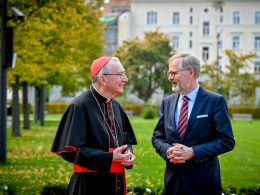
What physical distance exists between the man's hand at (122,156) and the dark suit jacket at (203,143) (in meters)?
0.43

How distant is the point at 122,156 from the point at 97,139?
0.94ft

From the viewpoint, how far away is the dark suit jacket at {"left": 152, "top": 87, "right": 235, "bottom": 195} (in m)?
5.23

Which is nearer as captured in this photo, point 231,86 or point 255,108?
point 255,108

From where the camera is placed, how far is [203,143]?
5.28m

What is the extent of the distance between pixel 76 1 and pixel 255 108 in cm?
4257

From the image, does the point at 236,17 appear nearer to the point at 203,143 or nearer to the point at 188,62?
the point at 188,62

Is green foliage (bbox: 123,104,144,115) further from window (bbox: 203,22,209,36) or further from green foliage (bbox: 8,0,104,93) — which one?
green foliage (bbox: 8,0,104,93)

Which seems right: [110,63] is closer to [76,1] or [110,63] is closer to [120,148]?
[120,148]

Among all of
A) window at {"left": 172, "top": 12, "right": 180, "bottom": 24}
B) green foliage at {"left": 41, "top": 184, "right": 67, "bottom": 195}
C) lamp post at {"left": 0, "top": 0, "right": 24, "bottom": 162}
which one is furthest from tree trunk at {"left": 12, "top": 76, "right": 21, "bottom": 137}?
window at {"left": 172, "top": 12, "right": 180, "bottom": 24}

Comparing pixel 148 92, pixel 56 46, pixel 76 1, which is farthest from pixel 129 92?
pixel 76 1

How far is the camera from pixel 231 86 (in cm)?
5916

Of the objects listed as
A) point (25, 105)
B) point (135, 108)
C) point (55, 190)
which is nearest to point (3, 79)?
point (55, 190)

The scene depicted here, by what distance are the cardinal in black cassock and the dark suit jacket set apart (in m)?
0.50

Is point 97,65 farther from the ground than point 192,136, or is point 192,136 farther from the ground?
point 97,65
